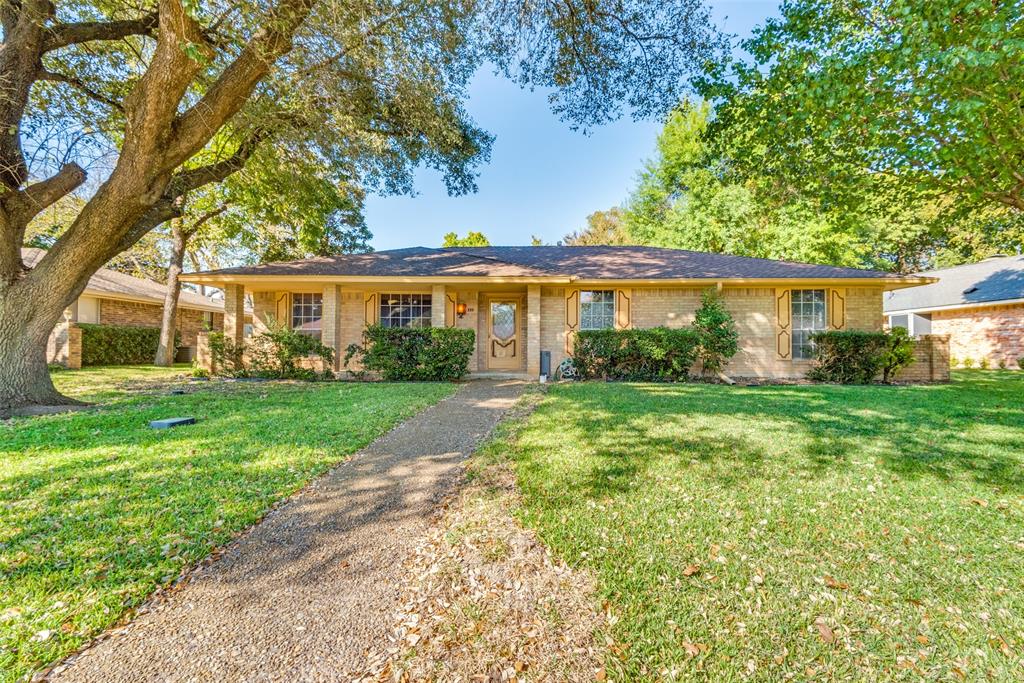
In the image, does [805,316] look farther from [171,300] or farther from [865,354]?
[171,300]

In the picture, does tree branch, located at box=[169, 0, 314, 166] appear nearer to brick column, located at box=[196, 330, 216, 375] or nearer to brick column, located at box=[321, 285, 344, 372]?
brick column, located at box=[321, 285, 344, 372]

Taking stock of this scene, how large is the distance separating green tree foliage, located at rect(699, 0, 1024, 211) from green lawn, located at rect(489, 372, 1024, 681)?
13.0ft

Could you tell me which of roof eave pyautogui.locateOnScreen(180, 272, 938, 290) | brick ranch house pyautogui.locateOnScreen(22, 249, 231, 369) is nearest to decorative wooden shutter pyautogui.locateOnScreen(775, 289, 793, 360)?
roof eave pyautogui.locateOnScreen(180, 272, 938, 290)

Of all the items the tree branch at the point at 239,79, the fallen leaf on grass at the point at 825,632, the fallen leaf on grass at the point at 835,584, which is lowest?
the fallen leaf on grass at the point at 825,632

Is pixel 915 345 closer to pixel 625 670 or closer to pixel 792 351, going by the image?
pixel 792 351

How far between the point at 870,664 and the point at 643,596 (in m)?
0.95

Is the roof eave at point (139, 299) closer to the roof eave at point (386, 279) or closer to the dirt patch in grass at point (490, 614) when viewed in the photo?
the roof eave at point (386, 279)

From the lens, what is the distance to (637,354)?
10.5m

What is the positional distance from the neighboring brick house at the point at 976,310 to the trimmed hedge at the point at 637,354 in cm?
1240

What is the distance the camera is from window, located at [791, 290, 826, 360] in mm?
11578

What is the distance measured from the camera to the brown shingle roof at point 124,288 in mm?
16469

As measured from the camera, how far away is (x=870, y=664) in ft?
6.06

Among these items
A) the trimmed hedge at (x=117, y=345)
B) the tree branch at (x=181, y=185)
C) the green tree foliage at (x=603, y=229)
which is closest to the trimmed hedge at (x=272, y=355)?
the tree branch at (x=181, y=185)

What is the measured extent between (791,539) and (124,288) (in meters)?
23.8
